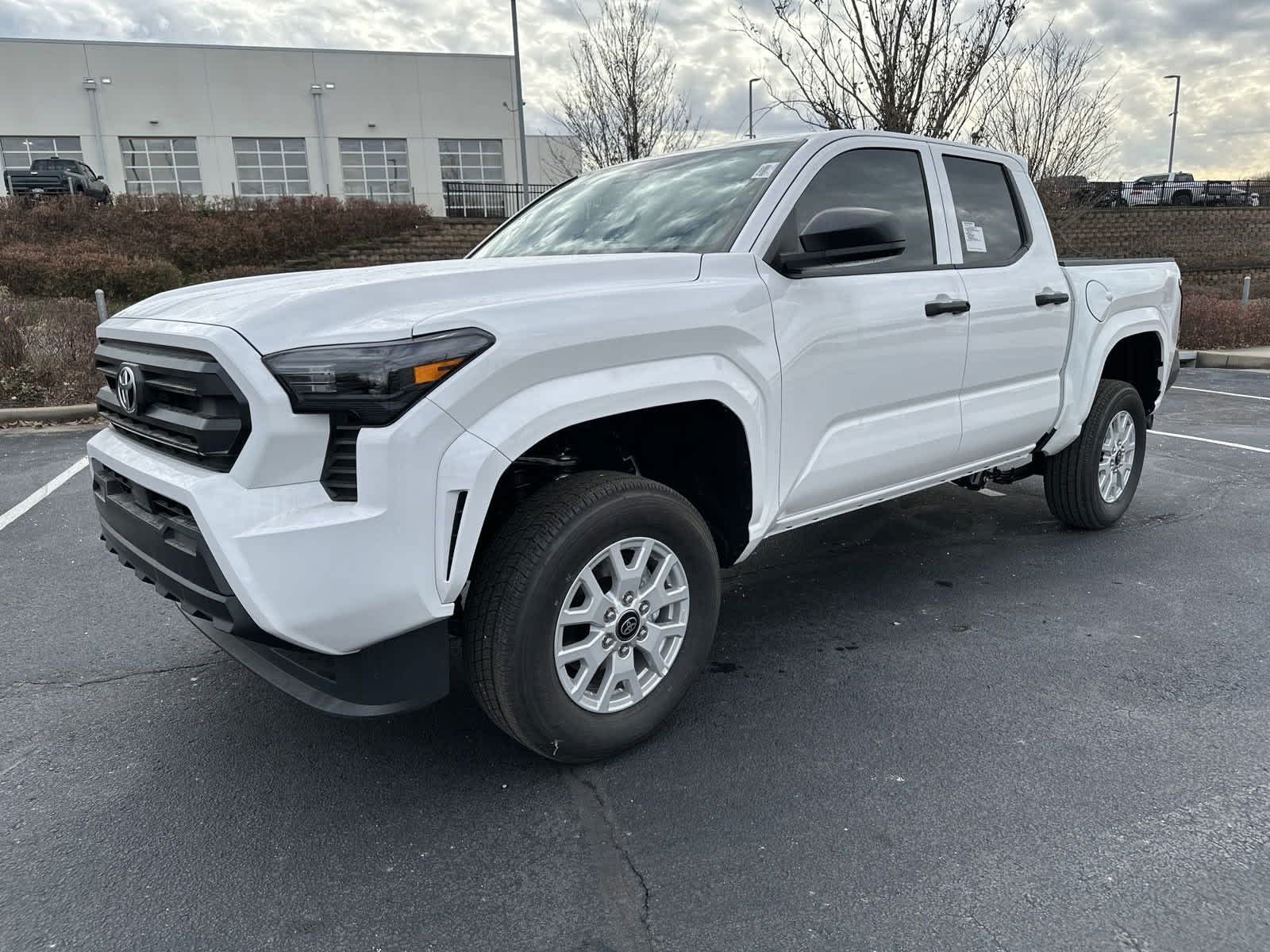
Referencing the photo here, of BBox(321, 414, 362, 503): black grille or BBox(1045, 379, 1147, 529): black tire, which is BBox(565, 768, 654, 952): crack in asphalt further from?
BBox(1045, 379, 1147, 529): black tire

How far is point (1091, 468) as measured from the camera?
481 centimetres

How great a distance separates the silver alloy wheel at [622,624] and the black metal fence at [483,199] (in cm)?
3055

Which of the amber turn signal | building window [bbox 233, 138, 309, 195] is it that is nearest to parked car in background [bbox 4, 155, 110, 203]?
building window [bbox 233, 138, 309, 195]

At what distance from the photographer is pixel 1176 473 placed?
6.56 metres

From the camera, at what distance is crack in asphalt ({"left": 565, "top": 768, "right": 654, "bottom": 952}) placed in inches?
83.4

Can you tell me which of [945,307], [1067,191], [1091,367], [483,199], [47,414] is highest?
[483,199]

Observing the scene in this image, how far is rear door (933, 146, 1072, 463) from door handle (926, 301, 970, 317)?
4.1 inches

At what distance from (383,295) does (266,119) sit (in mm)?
41090

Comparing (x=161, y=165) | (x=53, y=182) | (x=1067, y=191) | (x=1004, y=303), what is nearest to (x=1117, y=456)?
(x=1004, y=303)

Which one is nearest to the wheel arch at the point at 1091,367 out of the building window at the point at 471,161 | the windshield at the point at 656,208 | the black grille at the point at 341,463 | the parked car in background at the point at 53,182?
the windshield at the point at 656,208

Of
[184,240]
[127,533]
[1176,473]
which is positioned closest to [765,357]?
[127,533]

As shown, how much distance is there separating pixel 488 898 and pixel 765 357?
1.81 metres

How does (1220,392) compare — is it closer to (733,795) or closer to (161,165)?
(733,795)

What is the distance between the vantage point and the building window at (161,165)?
122ft
